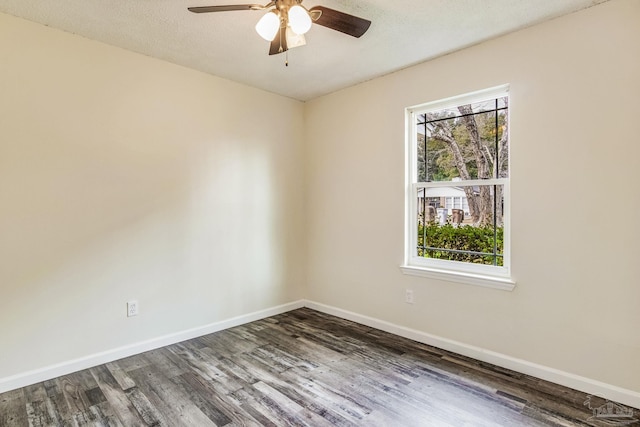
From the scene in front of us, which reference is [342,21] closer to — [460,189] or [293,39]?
[293,39]

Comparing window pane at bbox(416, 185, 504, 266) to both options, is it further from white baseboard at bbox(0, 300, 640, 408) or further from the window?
white baseboard at bbox(0, 300, 640, 408)

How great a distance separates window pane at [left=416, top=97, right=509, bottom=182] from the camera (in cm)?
264

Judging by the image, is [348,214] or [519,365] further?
[348,214]

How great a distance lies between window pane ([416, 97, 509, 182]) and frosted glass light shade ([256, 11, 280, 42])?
1.78 m

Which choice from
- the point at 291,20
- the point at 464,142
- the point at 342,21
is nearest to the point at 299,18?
the point at 291,20

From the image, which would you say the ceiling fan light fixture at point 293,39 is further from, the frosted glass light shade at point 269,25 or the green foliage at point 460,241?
the green foliage at point 460,241

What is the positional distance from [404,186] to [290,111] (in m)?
1.71

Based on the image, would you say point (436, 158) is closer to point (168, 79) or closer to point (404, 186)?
point (404, 186)

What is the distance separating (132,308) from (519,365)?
3031mm

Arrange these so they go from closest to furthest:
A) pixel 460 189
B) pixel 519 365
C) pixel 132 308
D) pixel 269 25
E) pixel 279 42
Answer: pixel 269 25 → pixel 279 42 → pixel 519 365 → pixel 132 308 → pixel 460 189

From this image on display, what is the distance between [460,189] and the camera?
2.86 metres

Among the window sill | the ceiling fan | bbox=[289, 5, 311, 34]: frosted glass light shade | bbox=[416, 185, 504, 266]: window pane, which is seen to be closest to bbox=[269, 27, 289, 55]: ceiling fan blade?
the ceiling fan

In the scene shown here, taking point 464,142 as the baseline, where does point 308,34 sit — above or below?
above

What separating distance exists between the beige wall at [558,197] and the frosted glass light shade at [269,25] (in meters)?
1.65
